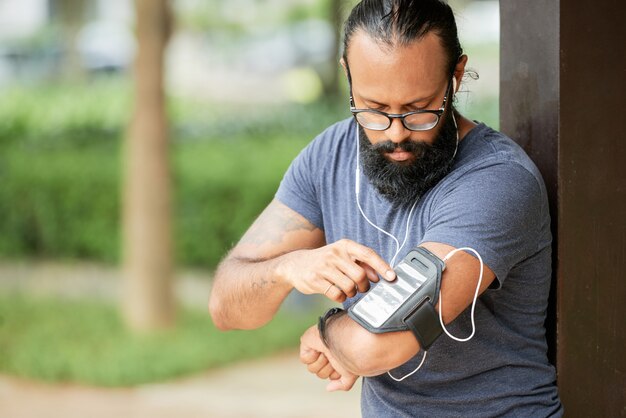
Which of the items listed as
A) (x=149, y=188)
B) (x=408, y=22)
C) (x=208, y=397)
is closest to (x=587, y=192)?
(x=408, y=22)

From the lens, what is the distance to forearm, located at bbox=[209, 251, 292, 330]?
2473mm

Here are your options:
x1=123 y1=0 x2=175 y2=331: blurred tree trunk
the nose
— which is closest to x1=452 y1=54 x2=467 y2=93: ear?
the nose

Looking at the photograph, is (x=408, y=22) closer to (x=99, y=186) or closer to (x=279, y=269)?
(x=279, y=269)

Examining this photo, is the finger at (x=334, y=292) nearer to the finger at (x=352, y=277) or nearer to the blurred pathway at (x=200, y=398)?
the finger at (x=352, y=277)

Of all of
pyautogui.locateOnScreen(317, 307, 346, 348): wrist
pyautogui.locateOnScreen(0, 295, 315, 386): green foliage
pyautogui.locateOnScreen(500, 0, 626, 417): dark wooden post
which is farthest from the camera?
pyautogui.locateOnScreen(0, 295, 315, 386): green foliage

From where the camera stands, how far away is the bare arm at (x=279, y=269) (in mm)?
2141

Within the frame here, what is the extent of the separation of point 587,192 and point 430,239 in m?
0.63

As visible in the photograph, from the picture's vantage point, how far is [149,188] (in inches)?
271

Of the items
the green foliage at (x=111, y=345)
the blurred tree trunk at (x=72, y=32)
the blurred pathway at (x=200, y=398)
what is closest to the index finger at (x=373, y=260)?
the blurred pathway at (x=200, y=398)

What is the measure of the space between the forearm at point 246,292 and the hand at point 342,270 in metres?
0.19

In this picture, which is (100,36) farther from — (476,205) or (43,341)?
(476,205)

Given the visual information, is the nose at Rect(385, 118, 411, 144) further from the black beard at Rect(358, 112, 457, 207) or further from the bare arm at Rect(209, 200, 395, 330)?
the bare arm at Rect(209, 200, 395, 330)

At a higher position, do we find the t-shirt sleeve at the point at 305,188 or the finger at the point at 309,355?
the t-shirt sleeve at the point at 305,188

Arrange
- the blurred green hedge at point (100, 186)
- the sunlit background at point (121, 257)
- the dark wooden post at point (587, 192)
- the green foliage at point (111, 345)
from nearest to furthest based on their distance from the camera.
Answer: the dark wooden post at point (587, 192) < the sunlit background at point (121, 257) < the green foliage at point (111, 345) < the blurred green hedge at point (100, 186)
